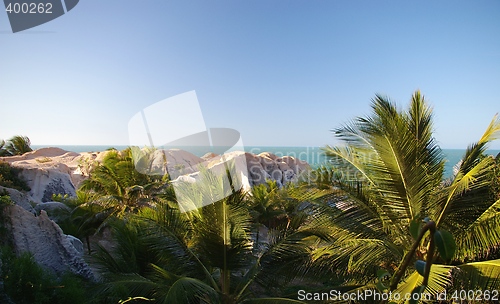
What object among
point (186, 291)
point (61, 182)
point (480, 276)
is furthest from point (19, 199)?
point (61, 182)

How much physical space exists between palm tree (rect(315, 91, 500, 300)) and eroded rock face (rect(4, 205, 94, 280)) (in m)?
4.76

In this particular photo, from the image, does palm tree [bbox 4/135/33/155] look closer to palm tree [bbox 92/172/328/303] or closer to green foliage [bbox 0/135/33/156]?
green foliage [bbox 0/135/33/156]

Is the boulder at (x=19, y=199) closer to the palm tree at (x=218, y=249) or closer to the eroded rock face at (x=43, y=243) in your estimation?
the eroded rock face at (x=43, y=243)

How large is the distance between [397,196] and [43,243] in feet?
21.1

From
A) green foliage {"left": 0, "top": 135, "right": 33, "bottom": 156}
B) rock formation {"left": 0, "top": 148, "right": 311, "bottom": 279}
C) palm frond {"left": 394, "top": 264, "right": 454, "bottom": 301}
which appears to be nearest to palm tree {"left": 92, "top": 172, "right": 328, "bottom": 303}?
rock formation {"left": 0, "top": 148, "right": 311, "bottom": 279}

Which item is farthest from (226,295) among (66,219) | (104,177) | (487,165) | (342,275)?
(104,177)

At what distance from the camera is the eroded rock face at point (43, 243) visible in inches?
216

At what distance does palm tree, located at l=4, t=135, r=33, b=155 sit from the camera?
2806 centimetres

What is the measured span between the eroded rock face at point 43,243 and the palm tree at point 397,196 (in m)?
4.76

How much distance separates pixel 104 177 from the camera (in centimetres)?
1242

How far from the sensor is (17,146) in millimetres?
28797

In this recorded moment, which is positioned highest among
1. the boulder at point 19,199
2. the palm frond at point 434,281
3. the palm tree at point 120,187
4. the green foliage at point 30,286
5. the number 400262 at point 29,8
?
the number 400262 at point 29,8

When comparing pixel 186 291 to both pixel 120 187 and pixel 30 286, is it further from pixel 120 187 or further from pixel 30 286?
pixel 120 187

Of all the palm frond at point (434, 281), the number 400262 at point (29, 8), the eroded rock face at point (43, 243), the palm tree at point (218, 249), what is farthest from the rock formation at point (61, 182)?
the number 400262 at point (29, 8)
